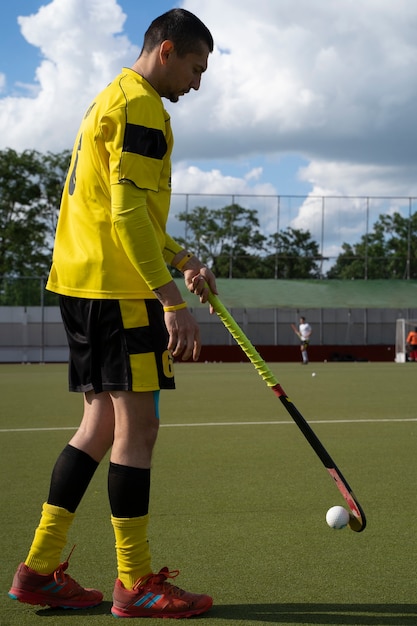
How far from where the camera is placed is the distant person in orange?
4053 cm

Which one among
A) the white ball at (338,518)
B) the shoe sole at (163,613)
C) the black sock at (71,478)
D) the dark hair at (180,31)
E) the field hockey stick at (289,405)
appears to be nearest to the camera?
the shoe sole at (163,613)

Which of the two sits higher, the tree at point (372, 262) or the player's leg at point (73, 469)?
the tree at point (372, 262)

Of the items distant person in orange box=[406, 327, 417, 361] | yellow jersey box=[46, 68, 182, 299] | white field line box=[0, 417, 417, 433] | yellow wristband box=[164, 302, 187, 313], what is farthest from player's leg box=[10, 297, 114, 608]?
distant person in orange box=[406, 327, 417, 361]

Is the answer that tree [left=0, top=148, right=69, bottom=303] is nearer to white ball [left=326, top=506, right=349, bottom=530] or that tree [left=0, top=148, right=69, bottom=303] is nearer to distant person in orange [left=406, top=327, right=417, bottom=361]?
distant person in orange [left=406, top=327, right=417, bottom=361]

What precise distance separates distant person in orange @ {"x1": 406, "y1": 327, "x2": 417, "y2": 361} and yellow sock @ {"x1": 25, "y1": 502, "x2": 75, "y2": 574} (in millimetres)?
37762

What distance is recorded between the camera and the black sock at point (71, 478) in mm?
3777

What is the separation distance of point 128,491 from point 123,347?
0.57 meters

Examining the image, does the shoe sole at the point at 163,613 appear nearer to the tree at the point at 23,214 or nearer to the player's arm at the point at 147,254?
the player's arm at the point at 147,254

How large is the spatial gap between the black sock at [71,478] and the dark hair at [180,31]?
169 centimetres

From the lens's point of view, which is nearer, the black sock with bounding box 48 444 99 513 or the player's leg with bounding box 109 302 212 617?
the player's leg with bounding box 109 302 212 617

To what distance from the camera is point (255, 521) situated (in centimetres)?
514

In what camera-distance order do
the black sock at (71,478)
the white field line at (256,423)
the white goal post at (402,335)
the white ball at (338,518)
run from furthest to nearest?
the white goal post at (402,335) → the white field line at (256,423) → the white ball at (338,518) → the black sock at (71,478)

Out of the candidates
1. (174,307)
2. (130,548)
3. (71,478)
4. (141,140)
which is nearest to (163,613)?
(130,548)

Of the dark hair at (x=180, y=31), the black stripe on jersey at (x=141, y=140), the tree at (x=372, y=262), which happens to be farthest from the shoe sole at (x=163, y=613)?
the tree at (x=372, y=262)
